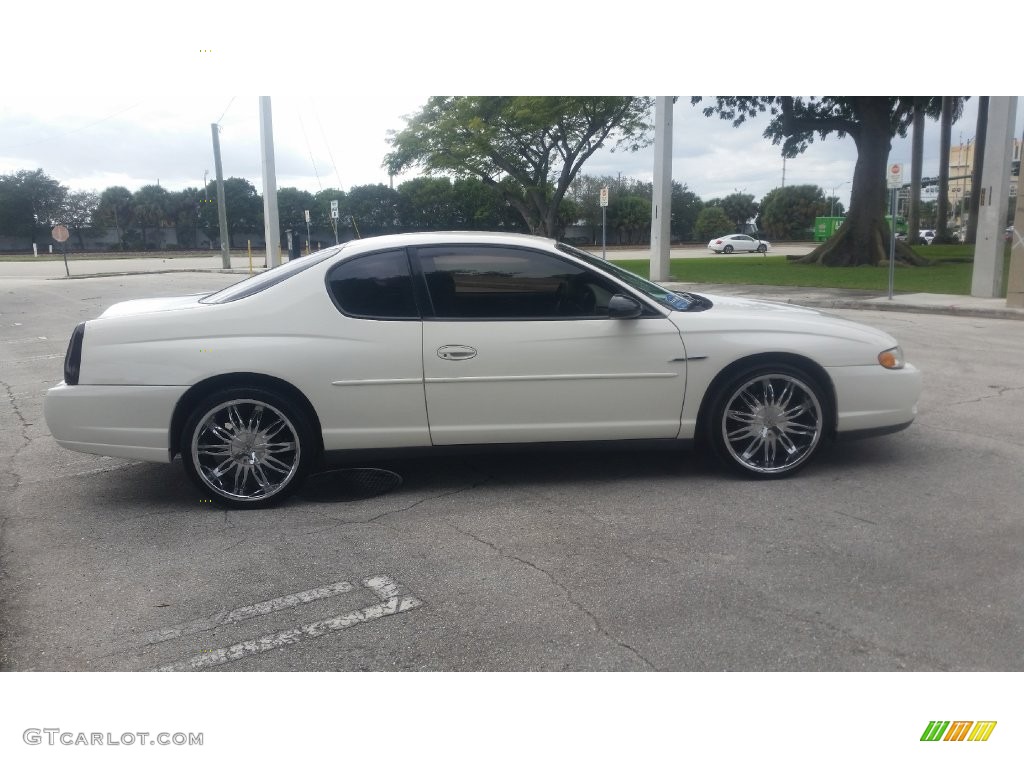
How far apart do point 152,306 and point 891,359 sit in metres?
4.48

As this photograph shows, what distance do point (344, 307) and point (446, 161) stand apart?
88.7 ft

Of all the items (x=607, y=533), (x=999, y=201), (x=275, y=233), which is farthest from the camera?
(x=275, y=233)

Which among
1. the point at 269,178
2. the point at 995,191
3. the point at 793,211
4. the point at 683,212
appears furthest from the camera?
the point at 793,211

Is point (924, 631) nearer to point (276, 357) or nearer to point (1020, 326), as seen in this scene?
point (276, 357)

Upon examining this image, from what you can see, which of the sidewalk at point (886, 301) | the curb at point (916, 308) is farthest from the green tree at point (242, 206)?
the curb at point (916, 308)

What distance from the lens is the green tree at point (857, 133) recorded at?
3106 centimetres

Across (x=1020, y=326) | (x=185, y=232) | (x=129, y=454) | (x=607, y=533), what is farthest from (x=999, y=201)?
(x=185, y=232)

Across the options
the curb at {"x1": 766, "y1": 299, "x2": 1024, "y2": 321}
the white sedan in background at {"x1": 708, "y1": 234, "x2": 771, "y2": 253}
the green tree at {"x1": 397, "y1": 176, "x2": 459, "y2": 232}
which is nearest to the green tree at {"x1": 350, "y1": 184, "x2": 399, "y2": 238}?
the green tree at {"x1": 397, "y1": 176, "x2": 459, "y2": 232}

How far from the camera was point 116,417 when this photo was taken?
4.49 metres

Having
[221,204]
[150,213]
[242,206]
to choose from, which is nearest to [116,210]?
[150,213]

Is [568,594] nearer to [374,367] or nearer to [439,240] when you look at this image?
[374,367]

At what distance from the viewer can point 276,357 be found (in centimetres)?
452

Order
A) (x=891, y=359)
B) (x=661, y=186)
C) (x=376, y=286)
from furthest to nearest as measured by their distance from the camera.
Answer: (x=661, y=186)
(x=891, y=359)
(x=376, y=286)

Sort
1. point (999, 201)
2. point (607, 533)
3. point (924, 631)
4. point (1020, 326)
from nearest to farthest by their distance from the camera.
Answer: point (924, 631) < point (607, 533) < point (1020, 326) < point (999, 201)
